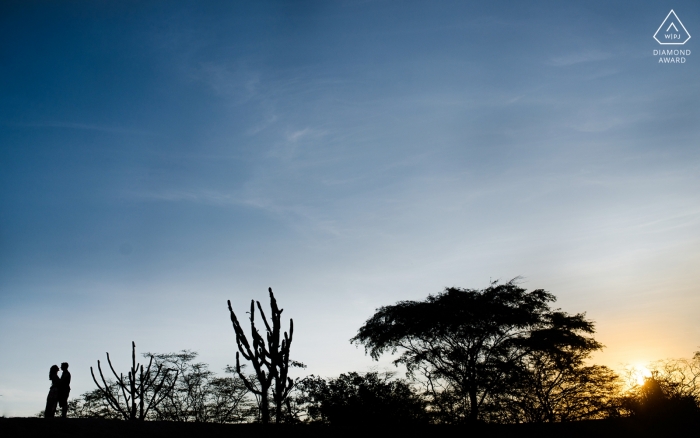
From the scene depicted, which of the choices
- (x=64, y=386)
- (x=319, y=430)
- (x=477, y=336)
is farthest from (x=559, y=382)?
(x=64, y=386)

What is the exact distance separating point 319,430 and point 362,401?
10.8 meters

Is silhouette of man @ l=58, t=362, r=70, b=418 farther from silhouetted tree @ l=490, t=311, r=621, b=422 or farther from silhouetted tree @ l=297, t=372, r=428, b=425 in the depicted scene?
silhouetted tree @ l=490, t=311, r=621, b=422

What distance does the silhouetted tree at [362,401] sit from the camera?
28.5 metres

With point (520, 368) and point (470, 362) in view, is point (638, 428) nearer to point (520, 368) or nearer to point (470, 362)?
point (520, 368)

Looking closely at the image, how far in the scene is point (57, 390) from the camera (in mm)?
15906

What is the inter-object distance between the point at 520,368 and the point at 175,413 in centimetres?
2881

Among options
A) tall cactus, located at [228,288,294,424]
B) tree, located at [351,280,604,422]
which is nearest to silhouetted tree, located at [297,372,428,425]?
tree, located at [351,280,604,422]

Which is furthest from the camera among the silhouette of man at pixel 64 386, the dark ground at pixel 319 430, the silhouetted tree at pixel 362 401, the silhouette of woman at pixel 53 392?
the silhouetted tree at pixel 362 401

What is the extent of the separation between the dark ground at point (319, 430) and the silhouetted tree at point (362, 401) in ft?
12.1

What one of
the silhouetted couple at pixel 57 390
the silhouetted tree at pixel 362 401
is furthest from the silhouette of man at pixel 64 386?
the silhouetted tree at pixel 362 401

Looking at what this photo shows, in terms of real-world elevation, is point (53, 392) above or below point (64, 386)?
below

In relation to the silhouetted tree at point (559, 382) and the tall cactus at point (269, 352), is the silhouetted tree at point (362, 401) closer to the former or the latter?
the silhouetted tree at point (559, 382)

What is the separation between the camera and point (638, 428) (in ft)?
78.5

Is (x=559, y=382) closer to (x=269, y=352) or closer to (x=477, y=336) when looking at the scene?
(x=477, y=336)
